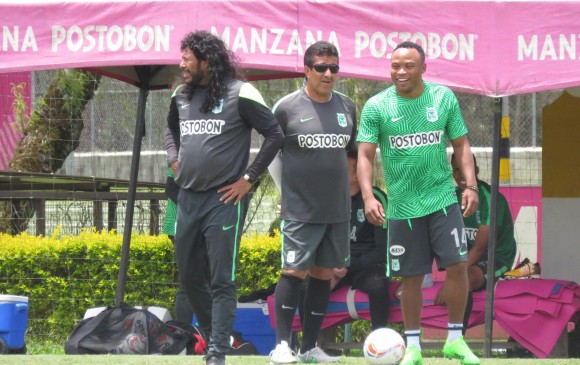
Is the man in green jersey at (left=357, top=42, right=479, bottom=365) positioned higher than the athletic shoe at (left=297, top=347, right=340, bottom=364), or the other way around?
the man in green jersey at (left=357, top=42, right=479, bottom=365)

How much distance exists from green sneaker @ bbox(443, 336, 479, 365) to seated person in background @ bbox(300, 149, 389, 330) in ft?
5.06

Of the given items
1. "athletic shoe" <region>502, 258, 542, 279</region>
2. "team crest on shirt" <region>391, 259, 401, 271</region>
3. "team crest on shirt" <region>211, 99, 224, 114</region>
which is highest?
"team crest on shirt" <region>211, 99, 224, 114</region>

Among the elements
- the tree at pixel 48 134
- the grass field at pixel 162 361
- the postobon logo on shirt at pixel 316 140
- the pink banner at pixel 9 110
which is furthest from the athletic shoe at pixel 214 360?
the pink banner at pixel 9 110

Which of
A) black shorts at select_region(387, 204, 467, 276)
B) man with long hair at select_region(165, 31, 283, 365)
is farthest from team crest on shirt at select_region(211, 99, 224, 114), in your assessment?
black shorts at select_region(387, 204, 467, 276)

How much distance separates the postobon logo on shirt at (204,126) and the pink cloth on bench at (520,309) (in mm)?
2394

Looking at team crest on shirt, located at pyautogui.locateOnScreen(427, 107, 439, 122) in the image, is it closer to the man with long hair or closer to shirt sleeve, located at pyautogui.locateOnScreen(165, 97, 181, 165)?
the man with long hair

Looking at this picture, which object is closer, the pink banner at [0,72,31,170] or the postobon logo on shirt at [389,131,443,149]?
the postobon logo on shirt at [389,131,443,149]

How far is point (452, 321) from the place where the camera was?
21.4 ft

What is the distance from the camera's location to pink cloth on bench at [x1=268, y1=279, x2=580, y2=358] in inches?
313

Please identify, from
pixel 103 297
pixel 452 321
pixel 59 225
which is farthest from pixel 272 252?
pixel 452 321

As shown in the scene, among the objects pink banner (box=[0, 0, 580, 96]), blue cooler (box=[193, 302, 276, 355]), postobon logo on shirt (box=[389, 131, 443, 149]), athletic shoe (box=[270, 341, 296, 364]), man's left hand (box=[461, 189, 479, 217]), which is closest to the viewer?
man's left hand (box=[461, 189, 479, 217])

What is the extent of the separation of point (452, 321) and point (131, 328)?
8.18 ft

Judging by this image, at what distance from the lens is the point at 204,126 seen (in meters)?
6.27

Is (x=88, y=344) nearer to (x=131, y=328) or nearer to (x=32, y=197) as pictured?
(x=131, y=328)
